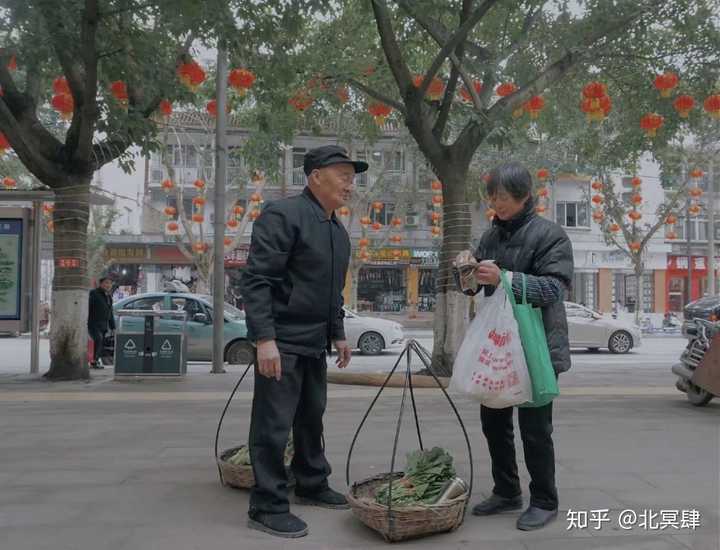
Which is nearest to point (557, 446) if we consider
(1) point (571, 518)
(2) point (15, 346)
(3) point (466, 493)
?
(1) point (571, 518)

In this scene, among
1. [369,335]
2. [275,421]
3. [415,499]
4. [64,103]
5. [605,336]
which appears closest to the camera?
[415,499]

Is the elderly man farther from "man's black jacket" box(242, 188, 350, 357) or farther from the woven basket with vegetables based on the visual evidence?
the woven basket with vegetables

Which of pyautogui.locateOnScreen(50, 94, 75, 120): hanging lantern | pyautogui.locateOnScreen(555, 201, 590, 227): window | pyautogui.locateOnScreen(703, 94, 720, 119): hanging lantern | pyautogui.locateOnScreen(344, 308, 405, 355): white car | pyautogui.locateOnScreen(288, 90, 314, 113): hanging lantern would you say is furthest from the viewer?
pyautogui.locateOnScreen(555, 201, 590, 227): window

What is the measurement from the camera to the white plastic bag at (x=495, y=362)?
10.5 feet

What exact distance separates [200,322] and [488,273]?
1110cm

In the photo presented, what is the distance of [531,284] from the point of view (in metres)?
3.28

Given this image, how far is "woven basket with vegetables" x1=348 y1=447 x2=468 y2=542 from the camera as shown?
3160mm

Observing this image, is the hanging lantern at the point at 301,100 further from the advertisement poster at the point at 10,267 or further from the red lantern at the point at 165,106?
the advertisement poster at the point at 10,267

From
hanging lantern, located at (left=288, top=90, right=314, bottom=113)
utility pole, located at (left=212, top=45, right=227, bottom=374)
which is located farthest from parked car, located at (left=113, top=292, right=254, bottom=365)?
hanging lantern, located at (left=288, top=90, right=314, bottom=113)

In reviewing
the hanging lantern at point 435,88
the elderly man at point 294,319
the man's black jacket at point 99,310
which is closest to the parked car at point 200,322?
the man's black jacket at point 99,310

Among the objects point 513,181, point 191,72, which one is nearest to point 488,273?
point 513,181

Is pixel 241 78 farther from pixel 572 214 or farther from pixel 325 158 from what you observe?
pixel 572 214

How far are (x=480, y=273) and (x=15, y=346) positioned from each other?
20.2 metres

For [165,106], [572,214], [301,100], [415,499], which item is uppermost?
[572,214]
